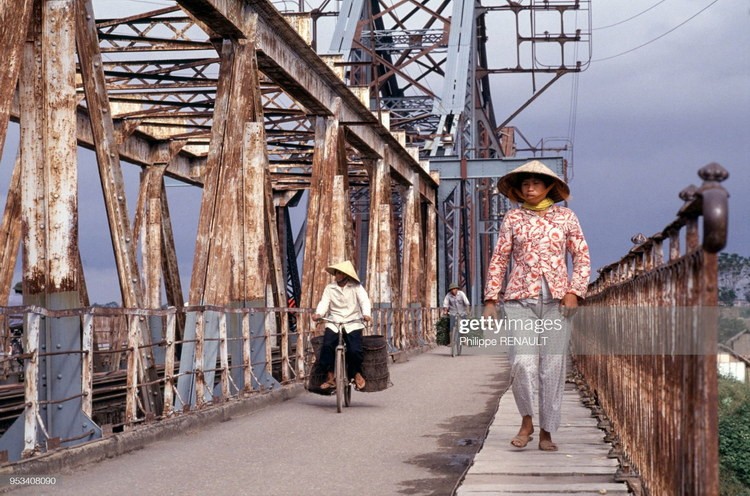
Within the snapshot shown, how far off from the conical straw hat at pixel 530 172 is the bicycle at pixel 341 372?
4897 millimetres

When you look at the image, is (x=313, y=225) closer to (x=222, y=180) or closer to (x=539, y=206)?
(x=222, y=180)

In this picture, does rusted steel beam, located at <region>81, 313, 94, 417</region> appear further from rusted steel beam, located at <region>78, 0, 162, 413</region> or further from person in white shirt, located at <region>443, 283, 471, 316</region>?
person in white shirt, located at <region>443, 283, 471, 316</region>

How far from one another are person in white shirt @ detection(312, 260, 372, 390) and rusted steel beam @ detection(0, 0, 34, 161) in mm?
4599

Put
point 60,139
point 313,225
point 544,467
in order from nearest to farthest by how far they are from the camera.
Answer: point 544,467
point 60,139
point 313,225

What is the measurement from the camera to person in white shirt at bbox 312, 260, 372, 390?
13.0 meters

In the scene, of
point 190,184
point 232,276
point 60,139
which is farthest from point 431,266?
point 60,139

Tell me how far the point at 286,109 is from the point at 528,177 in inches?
622

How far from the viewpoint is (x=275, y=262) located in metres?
16.9

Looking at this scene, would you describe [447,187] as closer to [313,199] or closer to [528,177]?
[313,199]

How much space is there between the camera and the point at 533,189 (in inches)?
304

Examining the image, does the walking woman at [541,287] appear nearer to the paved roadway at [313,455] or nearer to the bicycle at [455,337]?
the paved roadway at [313,455]

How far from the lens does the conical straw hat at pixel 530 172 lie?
766 centimetres

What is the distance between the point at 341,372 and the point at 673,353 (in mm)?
8369

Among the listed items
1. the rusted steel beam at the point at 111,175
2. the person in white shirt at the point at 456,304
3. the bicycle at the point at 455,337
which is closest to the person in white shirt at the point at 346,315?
the rusted steel beam at the point at 111,175
